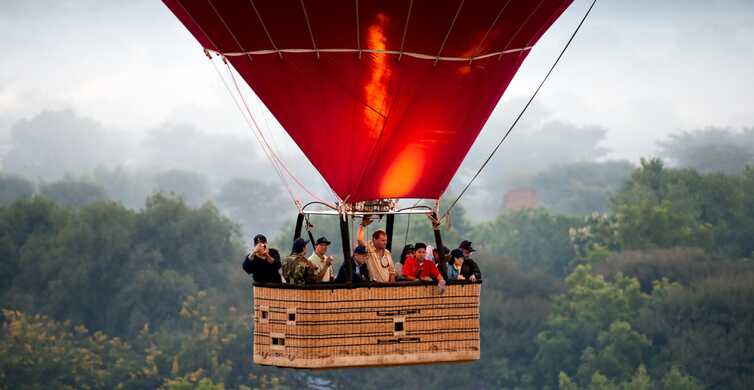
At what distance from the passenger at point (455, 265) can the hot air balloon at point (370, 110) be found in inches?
12.2

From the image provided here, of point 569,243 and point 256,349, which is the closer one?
point 256,349

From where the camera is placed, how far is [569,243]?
92375mm

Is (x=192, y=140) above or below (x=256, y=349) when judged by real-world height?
above

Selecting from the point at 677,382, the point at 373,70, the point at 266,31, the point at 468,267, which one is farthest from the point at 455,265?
the point at 677,382

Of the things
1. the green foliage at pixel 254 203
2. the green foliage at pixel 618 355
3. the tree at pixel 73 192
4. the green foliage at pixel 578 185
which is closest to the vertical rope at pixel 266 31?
the green foliage at pixel 618 355

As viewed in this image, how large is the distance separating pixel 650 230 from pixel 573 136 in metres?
54.8

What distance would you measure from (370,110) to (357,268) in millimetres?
1555

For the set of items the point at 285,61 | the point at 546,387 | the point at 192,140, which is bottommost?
the point at 546,387

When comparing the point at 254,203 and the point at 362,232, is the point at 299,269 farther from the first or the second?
the point at 254,203

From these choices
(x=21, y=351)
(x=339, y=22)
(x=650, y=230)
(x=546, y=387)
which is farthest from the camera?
(x=650, y=230)

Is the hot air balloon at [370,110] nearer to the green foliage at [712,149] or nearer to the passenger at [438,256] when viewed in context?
the passenger at [438,256]

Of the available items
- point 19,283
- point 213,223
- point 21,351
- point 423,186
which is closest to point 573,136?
point 213,223

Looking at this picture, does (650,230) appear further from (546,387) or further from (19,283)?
(19,283)

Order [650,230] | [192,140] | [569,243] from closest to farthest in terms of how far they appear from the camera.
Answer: [650,230], [569,243], [192,140]
